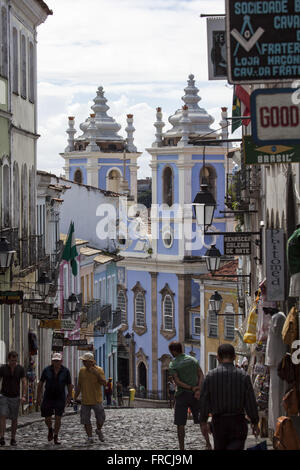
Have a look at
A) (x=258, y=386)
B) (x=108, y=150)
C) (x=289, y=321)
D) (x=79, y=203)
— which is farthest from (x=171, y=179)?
(x=289, y=321)

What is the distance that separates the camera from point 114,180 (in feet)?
276

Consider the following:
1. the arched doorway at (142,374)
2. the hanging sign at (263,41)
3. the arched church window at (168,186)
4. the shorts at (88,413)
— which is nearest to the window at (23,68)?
the shorts at (88,413)

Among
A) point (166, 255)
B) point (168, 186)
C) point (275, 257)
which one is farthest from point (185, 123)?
point (275, 257)

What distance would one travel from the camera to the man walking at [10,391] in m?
16.6

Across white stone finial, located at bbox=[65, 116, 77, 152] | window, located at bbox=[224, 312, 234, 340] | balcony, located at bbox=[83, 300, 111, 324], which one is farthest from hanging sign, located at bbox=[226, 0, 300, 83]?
white stone finial, located at bbox=[65, 116, 77, 152]

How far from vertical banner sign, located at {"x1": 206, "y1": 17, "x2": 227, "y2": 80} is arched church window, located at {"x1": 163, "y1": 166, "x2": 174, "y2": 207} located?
56939 mm

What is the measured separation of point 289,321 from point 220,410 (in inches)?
A: 127

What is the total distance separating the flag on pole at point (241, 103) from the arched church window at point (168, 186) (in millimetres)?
50710

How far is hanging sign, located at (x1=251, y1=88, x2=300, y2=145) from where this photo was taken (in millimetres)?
11586

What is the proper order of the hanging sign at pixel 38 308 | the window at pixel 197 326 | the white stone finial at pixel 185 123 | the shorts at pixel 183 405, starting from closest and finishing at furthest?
the shorts at pixel 183 405, the hanging sign at pixel 38 308, the window at pixel 197 326, the white stone finial at pixel 185 123

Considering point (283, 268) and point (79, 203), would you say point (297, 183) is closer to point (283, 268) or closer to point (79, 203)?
point (283, 268)

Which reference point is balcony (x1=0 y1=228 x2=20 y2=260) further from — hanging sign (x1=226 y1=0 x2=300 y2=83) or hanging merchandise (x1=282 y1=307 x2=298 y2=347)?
hanging sign (x1=226 y1=0 x2=300 y2=83)

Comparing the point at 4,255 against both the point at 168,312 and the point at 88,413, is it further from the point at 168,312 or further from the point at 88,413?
the point at 168,312

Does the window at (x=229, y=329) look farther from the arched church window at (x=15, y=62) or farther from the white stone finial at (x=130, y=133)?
the arched church window at (x=15, y=62)
